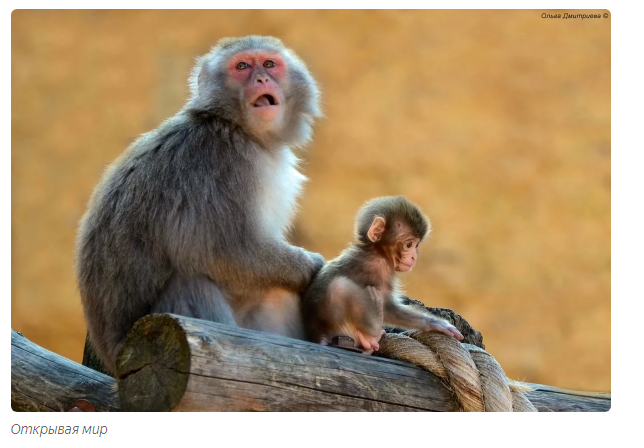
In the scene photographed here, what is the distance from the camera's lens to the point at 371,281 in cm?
407

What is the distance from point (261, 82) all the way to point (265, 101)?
0.10 meters

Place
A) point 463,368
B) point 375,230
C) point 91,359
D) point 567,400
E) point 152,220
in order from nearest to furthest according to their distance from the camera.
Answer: point 463,368
point 152,220
point 375,230
point 567,400
point 91,359

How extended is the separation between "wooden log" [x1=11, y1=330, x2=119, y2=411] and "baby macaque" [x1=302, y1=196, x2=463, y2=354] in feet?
3.38

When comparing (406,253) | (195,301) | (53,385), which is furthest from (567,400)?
(53,385)

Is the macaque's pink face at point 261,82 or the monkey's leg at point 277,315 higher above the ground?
the macaque's pink face at point 261,82

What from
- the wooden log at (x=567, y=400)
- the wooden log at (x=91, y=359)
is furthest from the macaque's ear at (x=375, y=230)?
the wooden log at (x=91, y=359)

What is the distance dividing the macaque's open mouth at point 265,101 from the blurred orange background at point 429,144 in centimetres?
398

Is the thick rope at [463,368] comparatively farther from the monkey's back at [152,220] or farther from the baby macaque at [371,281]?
the monkey's back at [152,220]

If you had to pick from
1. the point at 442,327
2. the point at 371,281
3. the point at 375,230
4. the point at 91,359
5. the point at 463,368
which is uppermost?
the point at 375,230

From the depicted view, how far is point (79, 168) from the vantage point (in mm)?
→ 8523

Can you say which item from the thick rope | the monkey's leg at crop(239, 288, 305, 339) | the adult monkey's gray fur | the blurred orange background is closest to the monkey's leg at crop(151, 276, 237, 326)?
the adult monkey's gray fur

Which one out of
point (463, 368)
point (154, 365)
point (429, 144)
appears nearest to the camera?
point (154, 365)

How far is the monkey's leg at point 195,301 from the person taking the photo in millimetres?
3840

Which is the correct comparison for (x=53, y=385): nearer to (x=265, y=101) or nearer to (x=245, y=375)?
(x=245, y=375)
